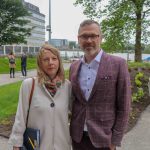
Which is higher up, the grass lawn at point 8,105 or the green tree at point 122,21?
the green tree at point 122,21

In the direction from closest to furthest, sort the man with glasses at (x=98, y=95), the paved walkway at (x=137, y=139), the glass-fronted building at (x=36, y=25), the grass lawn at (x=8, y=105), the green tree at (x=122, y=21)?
the man with glasses at (x=98, y=95) < the paved walkway at (x=137, y=139) < the grass lawn at (x=8, y=105) < the green tree at (x=122, y=21) < the glass-fronted building at (x=36, y=25)

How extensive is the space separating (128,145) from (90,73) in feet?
11.7

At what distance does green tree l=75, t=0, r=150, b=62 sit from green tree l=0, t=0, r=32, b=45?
24.8 meters

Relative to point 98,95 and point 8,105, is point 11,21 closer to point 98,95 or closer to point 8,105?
point 8,105

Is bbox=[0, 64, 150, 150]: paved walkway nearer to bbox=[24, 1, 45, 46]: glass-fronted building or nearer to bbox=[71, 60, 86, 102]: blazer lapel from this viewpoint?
bbox=[71, 60, 86, 102]: blazer lapel

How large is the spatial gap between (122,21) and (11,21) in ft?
94.6

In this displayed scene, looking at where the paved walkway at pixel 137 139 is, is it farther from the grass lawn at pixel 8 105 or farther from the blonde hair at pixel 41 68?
the blonde hair at pixel 41 68

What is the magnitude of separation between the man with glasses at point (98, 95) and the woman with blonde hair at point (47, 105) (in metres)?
0.12

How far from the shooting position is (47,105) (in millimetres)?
3467

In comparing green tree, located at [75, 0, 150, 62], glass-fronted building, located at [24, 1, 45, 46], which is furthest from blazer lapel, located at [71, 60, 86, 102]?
glass-fronted building, located at [24, 1, 45, 46]

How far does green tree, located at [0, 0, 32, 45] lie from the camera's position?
47.0 m

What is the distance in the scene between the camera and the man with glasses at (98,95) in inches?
133

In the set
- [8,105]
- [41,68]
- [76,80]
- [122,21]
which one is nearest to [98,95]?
[76,80]

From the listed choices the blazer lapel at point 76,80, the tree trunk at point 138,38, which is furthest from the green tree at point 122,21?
the blazer lapel at point 76,80
